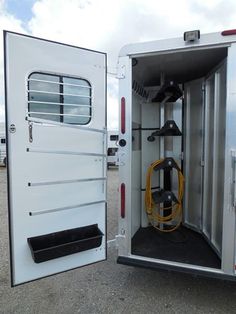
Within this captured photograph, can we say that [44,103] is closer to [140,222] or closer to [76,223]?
[76,223]

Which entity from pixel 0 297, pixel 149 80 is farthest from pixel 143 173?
pixel 0 297

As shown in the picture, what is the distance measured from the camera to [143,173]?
11.7 ft

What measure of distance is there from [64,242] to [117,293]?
816 millimetres

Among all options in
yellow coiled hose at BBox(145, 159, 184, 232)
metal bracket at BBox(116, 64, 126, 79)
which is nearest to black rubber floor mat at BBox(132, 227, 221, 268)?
yellow coiled hose at BBox(145, 159, 184, 232)

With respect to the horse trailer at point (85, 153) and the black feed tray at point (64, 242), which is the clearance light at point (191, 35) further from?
the black feed tray at point (64, 242)

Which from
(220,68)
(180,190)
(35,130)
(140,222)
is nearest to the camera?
(35,130)

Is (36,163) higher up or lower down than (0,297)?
higher up

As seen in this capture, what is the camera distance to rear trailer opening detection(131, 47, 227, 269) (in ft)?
8.66

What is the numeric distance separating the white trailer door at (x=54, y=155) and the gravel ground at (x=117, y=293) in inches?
16.1

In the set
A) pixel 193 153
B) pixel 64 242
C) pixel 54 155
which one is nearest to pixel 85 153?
pixel 54 155

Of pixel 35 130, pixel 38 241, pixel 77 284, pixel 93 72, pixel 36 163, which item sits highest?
pixel 93 72

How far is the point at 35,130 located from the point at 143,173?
1938 mm

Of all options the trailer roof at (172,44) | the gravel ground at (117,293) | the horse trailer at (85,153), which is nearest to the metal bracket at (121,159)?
the horse trailer at (85,153)

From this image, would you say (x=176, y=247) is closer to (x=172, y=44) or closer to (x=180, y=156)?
(x=180, y=156)
